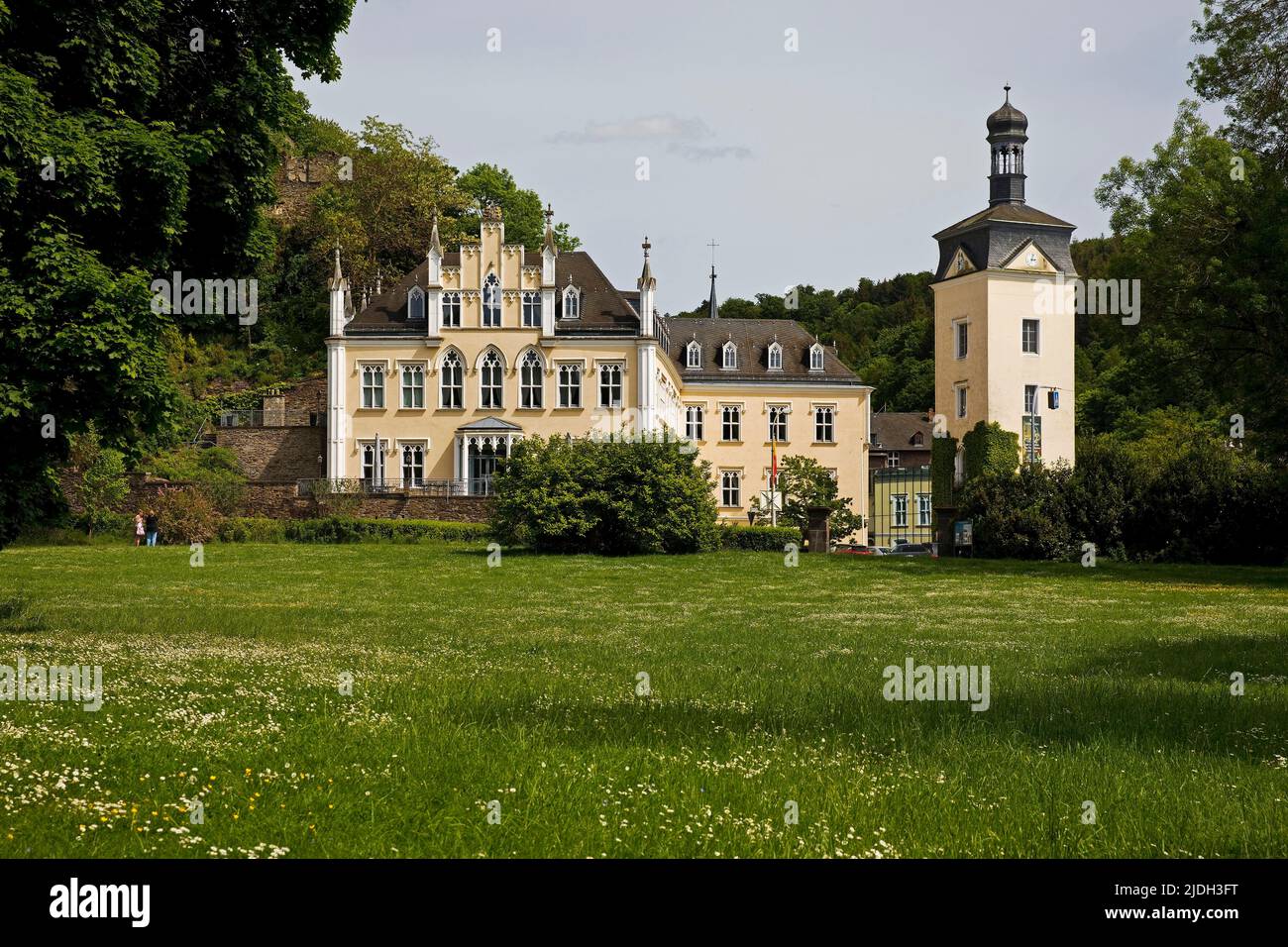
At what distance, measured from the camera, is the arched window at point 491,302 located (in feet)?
216

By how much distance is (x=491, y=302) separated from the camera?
2596 inches

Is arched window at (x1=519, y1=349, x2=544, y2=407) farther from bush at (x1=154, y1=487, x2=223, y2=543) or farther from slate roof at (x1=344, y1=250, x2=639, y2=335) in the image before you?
bush at (x1=154, y1=487, x2=223, y2=543)

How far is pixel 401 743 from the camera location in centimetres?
833

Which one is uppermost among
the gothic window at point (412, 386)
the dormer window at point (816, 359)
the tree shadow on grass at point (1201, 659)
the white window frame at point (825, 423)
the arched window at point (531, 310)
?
the arched window at point (531, 310)

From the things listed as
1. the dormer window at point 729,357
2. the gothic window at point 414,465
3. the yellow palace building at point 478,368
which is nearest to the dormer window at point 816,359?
the dormer window at point 729,357

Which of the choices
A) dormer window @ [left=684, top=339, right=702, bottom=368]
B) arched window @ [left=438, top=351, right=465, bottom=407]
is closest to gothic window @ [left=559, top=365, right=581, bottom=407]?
arched window @ [left=438, top=351, right=465, bottom=407]

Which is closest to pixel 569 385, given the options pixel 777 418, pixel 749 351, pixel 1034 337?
pixel 777 418

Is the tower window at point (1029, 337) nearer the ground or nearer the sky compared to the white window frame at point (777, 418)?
nearer the sky

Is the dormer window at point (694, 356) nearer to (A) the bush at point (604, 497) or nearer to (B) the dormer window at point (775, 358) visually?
(B) the dormer window at point (775, 358)

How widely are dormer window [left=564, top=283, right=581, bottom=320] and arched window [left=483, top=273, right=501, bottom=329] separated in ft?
11.5

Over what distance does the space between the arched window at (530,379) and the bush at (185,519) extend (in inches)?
865

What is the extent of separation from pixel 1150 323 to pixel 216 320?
2827 cm

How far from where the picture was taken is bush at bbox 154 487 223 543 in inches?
1795
